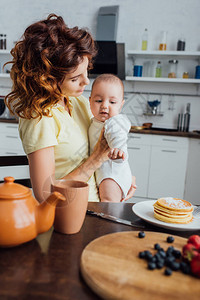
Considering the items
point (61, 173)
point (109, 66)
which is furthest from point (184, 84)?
point (61, 173)

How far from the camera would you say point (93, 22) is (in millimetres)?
4574

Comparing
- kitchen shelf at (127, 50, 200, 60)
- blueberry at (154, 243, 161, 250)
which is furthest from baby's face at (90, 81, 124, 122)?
kitchen shelf at (127, 50, 200, 60)

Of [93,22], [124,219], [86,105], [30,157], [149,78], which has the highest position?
[93,22]

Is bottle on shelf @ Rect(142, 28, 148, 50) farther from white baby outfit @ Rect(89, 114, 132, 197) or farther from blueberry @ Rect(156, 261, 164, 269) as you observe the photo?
blueberry @ Rect(156, 261, 164, 269)

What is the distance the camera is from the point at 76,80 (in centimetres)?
121

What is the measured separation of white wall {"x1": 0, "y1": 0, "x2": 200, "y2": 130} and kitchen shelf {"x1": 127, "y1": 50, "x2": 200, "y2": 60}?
6.1 inches

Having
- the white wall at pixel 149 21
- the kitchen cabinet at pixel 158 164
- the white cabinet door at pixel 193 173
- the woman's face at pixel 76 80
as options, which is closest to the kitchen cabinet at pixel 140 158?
the kitchen cabinet at pixel 158 164

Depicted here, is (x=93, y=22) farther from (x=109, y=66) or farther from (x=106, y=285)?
(x=106, y=285)

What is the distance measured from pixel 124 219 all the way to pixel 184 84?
3.84 m

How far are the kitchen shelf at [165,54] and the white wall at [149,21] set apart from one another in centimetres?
16

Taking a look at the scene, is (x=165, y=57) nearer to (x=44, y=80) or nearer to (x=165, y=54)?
(x=165, y=54)

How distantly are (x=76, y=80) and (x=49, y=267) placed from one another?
31.8 inches

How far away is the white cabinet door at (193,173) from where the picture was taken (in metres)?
3.61

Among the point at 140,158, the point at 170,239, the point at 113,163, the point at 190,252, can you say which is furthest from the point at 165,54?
the point at 190,252
